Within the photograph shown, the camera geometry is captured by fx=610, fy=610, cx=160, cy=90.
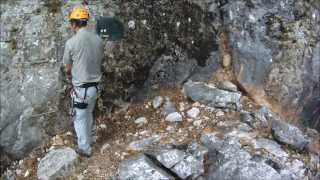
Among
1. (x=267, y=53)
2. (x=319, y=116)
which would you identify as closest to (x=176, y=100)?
(x=267, y=53)

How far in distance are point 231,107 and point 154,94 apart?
48.5 inches

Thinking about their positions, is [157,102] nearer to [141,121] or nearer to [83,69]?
[141,121]

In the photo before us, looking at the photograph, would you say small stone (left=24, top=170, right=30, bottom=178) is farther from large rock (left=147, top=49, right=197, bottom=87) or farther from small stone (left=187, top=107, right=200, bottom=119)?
small stone (left=187, top=107, right=200, bottom=119)

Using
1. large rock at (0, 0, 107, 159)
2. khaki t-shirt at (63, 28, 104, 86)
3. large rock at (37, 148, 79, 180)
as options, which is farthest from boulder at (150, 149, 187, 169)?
large rock at (0, 0, 107, 159)

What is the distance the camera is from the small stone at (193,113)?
9156 mm

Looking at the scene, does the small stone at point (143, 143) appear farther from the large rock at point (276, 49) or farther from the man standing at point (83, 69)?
the large rock at point (276, 49)

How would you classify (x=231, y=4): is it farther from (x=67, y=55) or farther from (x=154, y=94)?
(x=67, y=55)

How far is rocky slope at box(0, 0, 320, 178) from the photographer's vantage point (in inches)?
364

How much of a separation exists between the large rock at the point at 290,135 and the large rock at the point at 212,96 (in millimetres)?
740

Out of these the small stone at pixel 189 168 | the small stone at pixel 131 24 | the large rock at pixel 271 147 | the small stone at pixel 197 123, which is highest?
the small stone at pixel 131 24

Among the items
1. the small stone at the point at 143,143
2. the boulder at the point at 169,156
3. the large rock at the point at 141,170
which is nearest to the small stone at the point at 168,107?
the small stone at the point at 143,143

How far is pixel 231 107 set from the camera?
9227 mm

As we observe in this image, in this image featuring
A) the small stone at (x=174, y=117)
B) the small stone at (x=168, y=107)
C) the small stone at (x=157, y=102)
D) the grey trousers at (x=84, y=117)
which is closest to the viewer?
the grey trousers at (x=84, y=117)

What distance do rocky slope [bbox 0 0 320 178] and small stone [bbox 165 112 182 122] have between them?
24 mm
